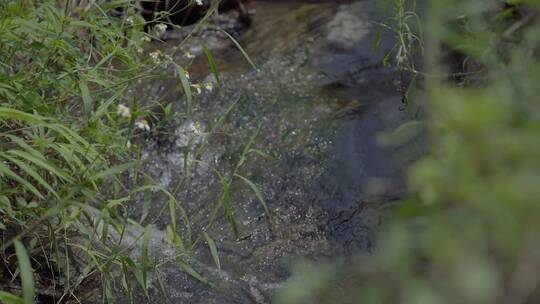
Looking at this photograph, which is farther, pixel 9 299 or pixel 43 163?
pixel 43 163

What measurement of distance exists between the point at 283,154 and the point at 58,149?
1.71 m

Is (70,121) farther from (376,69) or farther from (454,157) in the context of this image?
(376,69)

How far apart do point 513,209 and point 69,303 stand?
2189 millimetres

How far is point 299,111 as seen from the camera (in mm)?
4047

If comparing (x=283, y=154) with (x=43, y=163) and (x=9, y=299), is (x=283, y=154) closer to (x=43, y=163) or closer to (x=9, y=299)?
(x=43, y=163)

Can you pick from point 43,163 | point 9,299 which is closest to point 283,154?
point 43,163

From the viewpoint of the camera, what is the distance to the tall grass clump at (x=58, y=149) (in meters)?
2.20

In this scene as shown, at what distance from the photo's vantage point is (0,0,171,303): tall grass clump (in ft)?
7.22

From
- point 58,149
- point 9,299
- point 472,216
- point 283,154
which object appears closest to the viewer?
point 472,216

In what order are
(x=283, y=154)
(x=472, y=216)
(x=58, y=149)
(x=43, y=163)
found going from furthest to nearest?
(x=283, y=154) < (x=58, y=149) < (x=43, y=163) < (x=472, y=216)

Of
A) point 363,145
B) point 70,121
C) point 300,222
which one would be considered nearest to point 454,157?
point 70,121

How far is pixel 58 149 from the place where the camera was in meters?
2.19

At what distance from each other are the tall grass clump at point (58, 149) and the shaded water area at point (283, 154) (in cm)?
29

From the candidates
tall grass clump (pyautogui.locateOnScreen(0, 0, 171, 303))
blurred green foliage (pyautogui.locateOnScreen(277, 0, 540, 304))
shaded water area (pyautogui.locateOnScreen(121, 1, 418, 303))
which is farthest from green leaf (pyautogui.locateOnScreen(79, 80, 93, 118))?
blurred green foliage (pyautogui.locateOnScreen(277, 0, 540, 304))
